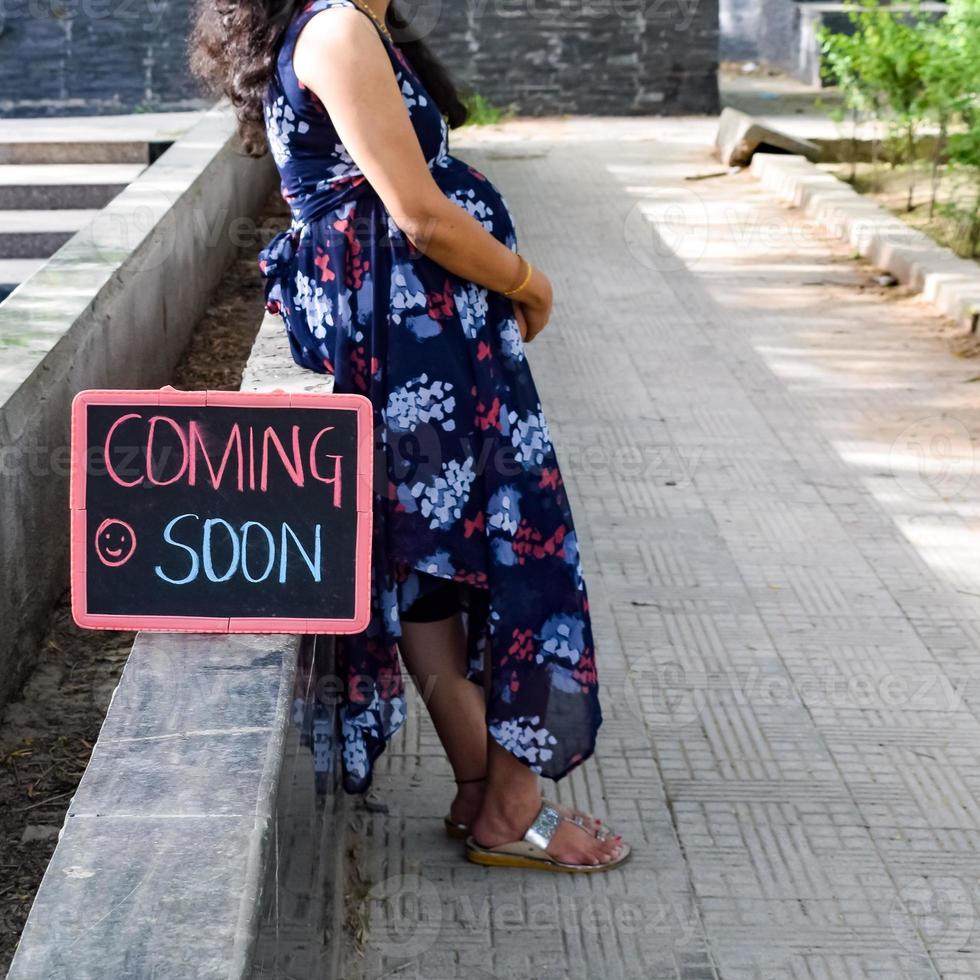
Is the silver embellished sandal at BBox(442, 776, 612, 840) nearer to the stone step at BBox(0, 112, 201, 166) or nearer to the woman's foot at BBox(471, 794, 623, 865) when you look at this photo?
the woman's foot at BBox(471, 794, 623, 865)

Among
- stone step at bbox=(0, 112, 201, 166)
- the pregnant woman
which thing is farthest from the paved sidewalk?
stone step at bbox=(0, 112, 201, 166)

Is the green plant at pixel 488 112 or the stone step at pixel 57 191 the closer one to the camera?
the stone step at pixel 57 191

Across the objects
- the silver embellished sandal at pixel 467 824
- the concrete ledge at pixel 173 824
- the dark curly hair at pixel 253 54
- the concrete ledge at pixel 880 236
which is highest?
the dark curly hair at pixel 253 54

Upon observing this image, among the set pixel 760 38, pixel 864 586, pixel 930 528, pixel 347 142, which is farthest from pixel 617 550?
pixel 760 38

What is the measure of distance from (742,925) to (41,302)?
241 cm

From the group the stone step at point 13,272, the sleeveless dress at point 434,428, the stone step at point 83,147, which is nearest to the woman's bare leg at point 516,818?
the sleeveless dress at point 434,428

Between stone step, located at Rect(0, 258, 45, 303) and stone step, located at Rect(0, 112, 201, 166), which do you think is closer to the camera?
stone step, located at Rect(0, 258, 45, 303)

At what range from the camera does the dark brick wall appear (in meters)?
15.9

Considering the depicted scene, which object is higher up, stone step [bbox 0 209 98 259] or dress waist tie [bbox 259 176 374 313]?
dress waist tie [bbox 259 176 374 313]

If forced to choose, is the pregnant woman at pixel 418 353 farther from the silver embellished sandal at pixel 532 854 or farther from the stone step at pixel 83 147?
the stone step at pixel 83 147

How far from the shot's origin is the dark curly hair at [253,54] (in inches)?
91.0

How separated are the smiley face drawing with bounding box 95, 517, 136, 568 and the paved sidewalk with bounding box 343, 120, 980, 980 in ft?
2.96

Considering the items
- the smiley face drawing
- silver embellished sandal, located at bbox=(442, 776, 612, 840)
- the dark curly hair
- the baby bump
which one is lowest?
silver embellished sandal, located at bbox=(442, 776, 612, 840)

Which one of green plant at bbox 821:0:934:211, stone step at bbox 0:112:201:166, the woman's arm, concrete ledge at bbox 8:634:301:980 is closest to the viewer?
concrete ledge at bbox 8:634:301:980
